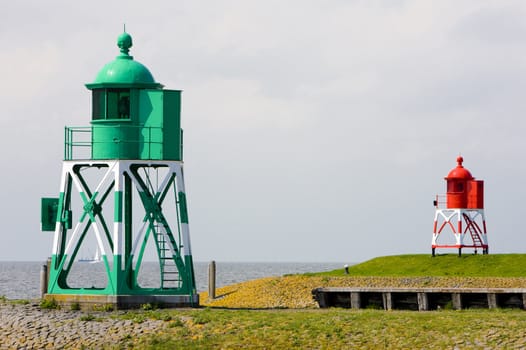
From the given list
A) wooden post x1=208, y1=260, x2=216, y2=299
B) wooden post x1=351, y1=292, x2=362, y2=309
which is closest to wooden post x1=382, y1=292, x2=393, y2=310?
wooden post x1=351, y1=292, x2=362, y2=309

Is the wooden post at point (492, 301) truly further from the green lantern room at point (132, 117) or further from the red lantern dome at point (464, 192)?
the red lantern dome at point (464, 192)

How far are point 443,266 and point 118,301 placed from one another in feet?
103

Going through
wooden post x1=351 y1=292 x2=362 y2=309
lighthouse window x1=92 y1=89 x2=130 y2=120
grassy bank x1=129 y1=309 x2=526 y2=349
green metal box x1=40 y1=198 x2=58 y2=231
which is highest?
lighthouse window x1=92 y1=89 x2=130 y2=120

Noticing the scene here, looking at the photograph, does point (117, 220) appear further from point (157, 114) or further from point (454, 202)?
point (454, 202)

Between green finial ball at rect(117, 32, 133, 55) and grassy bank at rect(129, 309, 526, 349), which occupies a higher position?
green finial ball at rect(117, 32, 133, 55)

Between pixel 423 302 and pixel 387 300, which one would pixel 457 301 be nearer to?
pixel 423 302

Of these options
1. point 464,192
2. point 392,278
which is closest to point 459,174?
point 464,192

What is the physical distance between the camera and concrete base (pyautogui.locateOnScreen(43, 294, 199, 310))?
140ft

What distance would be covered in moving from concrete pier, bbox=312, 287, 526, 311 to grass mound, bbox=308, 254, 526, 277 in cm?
1940

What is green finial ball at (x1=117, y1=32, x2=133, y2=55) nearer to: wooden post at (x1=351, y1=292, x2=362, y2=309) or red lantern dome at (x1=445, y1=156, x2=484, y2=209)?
wooden post at (x1=351, y1=292, x2=362, y2=309)

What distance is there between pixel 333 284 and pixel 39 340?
24.8 metres

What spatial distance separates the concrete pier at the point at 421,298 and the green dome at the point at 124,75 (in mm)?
11479

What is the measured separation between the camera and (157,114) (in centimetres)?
4416

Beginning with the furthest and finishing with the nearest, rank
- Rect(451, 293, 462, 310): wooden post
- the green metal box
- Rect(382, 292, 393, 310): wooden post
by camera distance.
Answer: the green metal box < Rect(382, 292, 393, 310): wooden post < Rect(451, 293, 462, 310): wooden post
